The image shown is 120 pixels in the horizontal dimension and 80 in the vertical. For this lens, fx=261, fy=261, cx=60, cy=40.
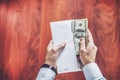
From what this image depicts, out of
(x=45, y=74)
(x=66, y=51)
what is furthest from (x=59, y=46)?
(x=45, y=74)

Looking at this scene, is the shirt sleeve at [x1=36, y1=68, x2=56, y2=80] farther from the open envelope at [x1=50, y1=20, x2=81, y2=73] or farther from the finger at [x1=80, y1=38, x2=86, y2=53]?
the finger at [x1=80, y1=38, x2=86, y2=53]

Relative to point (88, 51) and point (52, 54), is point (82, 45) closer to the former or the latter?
point (88, 51)

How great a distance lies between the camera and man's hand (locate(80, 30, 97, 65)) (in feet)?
3.98

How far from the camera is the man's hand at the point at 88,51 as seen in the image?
1213 mm

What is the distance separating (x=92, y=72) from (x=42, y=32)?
34cm

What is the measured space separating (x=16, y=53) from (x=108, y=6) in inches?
20.7

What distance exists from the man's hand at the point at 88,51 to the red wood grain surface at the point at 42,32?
0.04 m

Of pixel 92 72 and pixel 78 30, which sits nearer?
Result: pixel 92 72

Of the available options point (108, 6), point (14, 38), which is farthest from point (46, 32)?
point (108, 6)

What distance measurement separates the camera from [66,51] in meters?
1.26

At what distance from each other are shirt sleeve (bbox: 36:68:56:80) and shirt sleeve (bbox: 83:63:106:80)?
0.15 meters

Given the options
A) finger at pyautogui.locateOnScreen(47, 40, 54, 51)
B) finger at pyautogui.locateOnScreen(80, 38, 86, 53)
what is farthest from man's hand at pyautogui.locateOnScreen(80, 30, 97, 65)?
finger at pyautogui.locateOnScreen(47, 40, 54, 51)

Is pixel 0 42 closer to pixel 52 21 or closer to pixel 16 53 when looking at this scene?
pixel 16 53

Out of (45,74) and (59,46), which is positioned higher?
(59,46)
